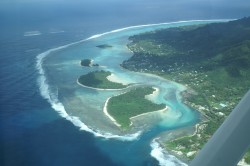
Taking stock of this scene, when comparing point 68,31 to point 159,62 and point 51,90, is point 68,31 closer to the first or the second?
point 159,62

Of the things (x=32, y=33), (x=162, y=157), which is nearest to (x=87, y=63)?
(x=162, y=157)

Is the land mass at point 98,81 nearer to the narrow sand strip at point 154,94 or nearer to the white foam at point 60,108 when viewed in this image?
the narrow sand strip at point 154,94

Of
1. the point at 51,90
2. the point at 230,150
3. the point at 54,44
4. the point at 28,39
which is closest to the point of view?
the point at 230,150

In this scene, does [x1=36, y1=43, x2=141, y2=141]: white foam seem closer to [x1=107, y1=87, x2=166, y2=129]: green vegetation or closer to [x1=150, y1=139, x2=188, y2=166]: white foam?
[x1=107, y1=87, x2=166, y2=129]: green vegetation

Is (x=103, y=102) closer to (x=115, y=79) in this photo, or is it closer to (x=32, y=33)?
(x=115, y=79)

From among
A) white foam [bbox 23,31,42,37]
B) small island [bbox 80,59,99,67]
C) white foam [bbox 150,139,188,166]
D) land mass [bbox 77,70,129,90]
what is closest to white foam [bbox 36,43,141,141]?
white foam [bbox 150,139,188,166]

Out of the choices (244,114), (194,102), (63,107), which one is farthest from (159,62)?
(244,114)

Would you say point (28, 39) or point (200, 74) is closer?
point (200, 74)
